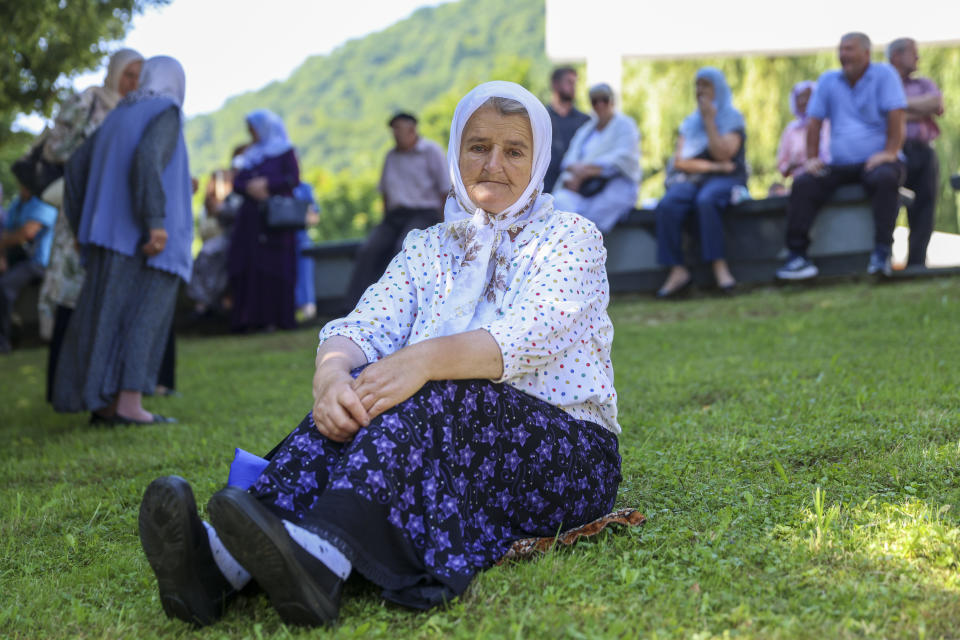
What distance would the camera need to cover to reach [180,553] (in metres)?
2.33

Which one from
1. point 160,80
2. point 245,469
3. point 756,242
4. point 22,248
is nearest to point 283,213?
point 22,248

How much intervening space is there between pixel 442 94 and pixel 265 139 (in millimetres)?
58530

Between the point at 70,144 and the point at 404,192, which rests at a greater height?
the point at 70,144

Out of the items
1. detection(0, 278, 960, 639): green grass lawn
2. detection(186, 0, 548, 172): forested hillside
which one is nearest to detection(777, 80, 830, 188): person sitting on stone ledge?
detection(0, 278, 960, 639): green grass lawn

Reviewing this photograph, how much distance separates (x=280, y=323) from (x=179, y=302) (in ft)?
6.51

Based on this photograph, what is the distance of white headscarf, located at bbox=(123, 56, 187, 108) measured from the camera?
5.93 metres

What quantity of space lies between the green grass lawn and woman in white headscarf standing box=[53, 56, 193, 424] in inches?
12.5

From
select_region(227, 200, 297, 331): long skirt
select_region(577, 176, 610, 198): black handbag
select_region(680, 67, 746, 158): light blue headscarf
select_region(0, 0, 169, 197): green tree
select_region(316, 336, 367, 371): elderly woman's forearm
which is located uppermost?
select_region(0, 0, 169, 197): green tree

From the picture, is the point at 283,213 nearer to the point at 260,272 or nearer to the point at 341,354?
the point at 260,272

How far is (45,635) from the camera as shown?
8.23 ft

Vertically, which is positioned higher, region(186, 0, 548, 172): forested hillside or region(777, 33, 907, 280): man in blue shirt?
region(186, 0, 548, 172): forested hillside

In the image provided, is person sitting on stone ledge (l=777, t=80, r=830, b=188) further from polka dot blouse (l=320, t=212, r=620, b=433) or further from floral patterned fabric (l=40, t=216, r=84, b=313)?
polka dot blouse (l=320, t=212, r=620, b=433)

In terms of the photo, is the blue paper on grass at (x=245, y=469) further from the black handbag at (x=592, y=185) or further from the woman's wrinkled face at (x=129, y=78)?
the black handbag at (x=592, y=185)

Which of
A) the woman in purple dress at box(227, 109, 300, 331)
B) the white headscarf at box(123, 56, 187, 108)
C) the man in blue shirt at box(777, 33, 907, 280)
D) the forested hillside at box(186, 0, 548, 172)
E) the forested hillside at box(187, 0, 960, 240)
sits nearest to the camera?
the white headscarf at box(123, 56, 187, 108)
